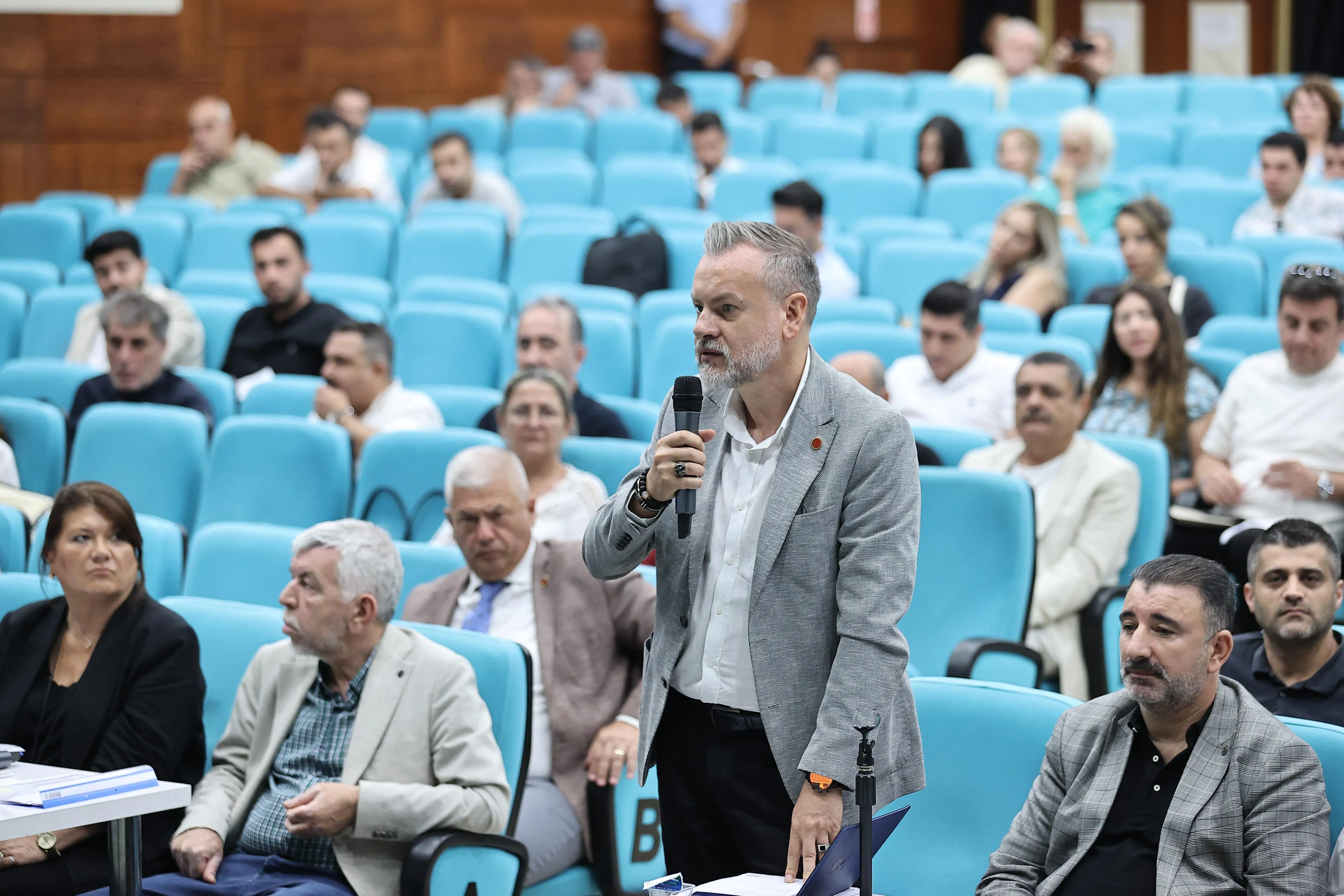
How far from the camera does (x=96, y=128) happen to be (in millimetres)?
8398

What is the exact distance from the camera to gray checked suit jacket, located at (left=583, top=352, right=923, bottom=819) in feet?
5.66

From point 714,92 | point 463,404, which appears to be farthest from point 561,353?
point 714,92

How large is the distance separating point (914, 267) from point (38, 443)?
9.88 ft

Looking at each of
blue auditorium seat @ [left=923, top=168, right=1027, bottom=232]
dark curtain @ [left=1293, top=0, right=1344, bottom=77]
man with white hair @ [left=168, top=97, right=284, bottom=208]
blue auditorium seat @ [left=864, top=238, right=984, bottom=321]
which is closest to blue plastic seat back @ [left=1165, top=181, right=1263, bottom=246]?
blue auditorium seat @ [left=923, top=168, right=1027, bottom=232]

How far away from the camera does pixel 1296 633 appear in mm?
2410

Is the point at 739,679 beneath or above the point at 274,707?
above

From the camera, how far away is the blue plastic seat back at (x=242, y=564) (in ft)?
10.1

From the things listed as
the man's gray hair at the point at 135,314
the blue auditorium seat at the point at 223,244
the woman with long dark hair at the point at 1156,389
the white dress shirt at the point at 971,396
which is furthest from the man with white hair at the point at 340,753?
the blue auditorium seat at the point at 223,244

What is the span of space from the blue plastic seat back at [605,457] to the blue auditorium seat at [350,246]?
2868mm

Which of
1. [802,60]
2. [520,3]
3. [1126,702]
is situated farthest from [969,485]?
[802,60]

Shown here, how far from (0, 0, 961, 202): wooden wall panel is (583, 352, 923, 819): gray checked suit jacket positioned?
742cm

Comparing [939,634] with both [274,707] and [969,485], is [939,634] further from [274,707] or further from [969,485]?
[274,707]

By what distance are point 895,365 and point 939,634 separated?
1223 millimetres

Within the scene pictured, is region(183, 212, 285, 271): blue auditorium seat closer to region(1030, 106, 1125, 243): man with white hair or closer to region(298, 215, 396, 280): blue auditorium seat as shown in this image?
region(298, 215, 396, 280): blue auditorium seat
